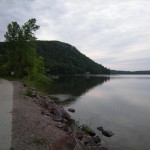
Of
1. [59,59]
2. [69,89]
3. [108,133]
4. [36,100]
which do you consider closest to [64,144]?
[108,133]

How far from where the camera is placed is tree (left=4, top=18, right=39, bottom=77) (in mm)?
60625

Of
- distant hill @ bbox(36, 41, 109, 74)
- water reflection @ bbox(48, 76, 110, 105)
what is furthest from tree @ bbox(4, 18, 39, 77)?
distant hill @ bbox(36, 41, 109, 74)

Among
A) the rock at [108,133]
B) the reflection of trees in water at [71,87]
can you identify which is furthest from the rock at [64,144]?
the reflection of trees in water at [71,87]

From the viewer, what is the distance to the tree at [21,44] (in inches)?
2387

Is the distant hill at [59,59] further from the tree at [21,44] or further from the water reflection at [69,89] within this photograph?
the tree at [21,44]

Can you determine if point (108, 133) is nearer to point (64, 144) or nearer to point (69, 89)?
point (64, 144)

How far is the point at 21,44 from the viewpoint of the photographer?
200ft

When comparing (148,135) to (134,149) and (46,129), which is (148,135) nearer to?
(134,149)

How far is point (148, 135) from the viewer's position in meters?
16.8

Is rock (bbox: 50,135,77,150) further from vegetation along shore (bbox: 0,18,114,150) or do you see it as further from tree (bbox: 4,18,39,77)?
tree (bbox: 4,18,39,77)

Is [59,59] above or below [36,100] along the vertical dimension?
above

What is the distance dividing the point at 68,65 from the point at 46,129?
163 m

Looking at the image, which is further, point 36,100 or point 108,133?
point 36,100

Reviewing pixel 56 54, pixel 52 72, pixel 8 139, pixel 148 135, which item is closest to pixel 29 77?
pixel 148 135
